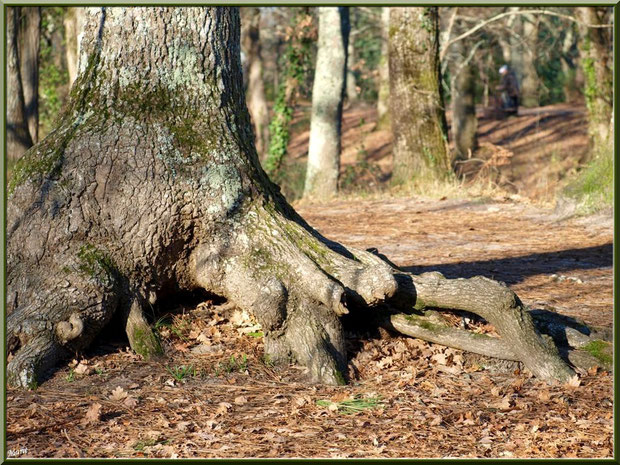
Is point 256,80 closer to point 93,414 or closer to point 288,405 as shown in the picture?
point 288,405

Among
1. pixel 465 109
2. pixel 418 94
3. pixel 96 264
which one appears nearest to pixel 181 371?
pixel 96 264

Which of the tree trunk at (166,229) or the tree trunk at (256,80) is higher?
the tree trunk at (256,80)

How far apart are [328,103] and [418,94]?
248 centimetres

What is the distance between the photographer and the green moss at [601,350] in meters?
5.44

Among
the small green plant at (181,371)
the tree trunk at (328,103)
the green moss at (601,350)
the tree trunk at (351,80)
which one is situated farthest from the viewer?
the tree trunk at (351,80)

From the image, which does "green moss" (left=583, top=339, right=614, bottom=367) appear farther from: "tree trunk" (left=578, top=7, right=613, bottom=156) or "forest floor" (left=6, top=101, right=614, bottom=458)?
"tree trunk" (left=578, top=7, right=613, bottom=156)

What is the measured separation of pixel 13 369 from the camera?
15.7 ft

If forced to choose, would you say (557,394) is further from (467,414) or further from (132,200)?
(132,200)

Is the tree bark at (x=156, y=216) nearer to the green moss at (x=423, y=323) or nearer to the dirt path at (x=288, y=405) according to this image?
the dirt path at (x=288, y=405)

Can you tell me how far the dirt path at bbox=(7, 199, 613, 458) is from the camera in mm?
4164

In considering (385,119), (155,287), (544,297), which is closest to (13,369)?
(155,287)

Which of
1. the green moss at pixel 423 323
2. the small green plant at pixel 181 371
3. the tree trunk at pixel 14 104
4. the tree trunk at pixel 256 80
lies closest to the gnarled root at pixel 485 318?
the green moss at pixel 423 323

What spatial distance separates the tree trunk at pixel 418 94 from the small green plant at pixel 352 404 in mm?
9316

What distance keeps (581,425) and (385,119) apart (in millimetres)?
25628
